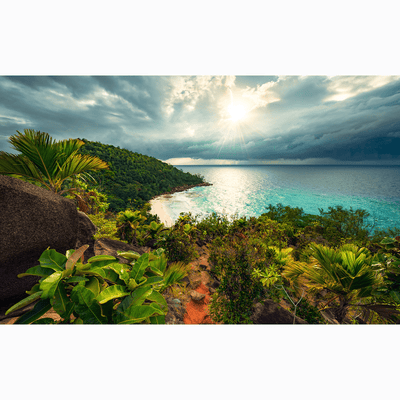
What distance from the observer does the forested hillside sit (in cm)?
564

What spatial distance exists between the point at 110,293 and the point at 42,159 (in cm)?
199

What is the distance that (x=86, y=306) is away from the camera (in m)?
0.83

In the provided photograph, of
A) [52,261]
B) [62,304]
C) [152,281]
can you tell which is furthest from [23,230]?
[152,281]

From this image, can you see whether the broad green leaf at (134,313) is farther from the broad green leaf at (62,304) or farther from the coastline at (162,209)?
the coastline at (162,209)

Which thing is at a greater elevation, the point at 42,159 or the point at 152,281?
the point at 42,159

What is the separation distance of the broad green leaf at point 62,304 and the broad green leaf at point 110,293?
177 millimetres

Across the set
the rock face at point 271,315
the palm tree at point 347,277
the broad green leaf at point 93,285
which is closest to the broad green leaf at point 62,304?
the broad green leaf at point 93,285

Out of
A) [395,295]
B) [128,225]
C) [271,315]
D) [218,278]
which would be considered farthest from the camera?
[128,225]

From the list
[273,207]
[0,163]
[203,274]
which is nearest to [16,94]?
[0,163]

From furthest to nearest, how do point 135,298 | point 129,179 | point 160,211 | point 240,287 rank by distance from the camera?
1. point 129,179
2. point 160,211
3. point 240,287
4. point 135,298

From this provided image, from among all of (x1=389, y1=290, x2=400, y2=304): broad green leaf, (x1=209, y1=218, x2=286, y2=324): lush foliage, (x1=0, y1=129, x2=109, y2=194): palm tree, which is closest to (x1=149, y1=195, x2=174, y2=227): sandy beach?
(x1=0, y1=129, x2=109, y2=194): palm tree

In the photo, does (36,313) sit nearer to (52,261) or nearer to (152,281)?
(52,261)

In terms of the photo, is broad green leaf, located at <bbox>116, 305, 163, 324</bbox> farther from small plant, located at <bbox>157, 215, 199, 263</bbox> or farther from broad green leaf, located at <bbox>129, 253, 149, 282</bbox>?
small plant, located at <bbox>157, 215, 199, 263</bbox>

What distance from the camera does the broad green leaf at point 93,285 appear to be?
2.99 ft
